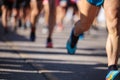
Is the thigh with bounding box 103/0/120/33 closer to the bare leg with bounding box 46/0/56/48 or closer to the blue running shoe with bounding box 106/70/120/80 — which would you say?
the blue running shoe with bounding box 106/70/120/80

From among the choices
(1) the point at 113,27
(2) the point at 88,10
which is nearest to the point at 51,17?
(2) the point at 88,10

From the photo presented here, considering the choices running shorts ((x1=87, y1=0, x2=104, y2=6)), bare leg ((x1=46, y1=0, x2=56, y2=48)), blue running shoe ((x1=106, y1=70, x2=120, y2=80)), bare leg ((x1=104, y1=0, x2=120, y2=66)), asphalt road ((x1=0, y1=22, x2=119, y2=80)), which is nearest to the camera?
blue running shoe ((x1=106, y1=70, x2=120, y2=80))

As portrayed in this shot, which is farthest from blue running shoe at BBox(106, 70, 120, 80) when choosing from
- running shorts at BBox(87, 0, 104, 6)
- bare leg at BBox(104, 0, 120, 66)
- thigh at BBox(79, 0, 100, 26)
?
thigh at BBox(79, 0, 100, 26)

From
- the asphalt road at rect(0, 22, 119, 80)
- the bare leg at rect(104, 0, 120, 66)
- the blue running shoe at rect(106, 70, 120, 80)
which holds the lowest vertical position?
the asphalt road at rect(0, 22, 119, 80)

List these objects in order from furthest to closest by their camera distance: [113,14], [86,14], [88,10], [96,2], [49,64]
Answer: [49,64] → [86,14] → [88,10] → [96,2] → [113,14]

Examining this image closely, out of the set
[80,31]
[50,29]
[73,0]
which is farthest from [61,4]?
[80,31]

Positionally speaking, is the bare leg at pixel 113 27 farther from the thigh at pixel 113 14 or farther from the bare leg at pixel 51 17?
the bare leg at pixel 51 17

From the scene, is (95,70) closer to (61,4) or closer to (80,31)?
(80,31)

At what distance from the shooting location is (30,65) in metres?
8.30

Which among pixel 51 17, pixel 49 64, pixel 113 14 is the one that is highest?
pixel 113 14

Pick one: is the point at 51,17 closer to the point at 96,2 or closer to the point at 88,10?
the point at 88,10

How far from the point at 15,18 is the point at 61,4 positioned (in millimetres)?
1575

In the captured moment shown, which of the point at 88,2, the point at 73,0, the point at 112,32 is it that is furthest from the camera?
the point at 73,0

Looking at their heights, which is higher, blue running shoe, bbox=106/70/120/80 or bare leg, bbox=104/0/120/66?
bare leg, bbox=104/0/120/66
